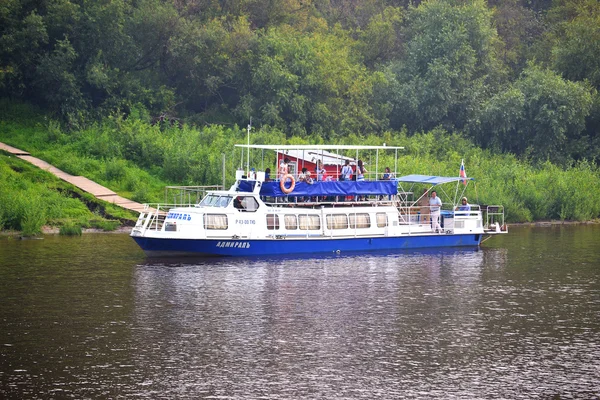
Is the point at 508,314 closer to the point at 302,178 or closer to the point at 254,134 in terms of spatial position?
the point at 302,178

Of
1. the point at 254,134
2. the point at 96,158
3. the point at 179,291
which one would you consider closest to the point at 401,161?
the point at 254,134

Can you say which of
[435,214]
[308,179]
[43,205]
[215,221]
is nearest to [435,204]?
[435,214]

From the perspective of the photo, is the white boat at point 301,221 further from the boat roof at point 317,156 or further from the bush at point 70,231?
the bush at point 70,231

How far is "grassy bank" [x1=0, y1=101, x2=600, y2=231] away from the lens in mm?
59375

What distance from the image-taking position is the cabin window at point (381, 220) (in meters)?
50.2

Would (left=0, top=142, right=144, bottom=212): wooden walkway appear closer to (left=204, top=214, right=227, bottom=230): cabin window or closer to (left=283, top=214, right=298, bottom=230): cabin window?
(left=204, top=214, right=227, bottom=230): cabin window

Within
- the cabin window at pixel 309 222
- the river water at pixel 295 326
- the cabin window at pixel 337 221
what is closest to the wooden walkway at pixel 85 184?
the river water at pixel 295 326

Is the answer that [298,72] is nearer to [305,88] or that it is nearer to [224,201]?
[305,88]

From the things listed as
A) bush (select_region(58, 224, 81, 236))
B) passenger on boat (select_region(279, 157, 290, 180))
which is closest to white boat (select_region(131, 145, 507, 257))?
passenger on boat (select_region(279, 157, 290, 180))

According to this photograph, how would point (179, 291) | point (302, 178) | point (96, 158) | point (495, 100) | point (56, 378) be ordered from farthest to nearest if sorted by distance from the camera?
Result: point (495, 100), point (96, 158), point (302, 178), point (179, 291), point (56, 378)

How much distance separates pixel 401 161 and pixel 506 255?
694 inches

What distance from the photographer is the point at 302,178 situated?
48.5 metres

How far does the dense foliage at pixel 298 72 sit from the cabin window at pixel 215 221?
23.0 meters

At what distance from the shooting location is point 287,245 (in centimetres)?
4738
